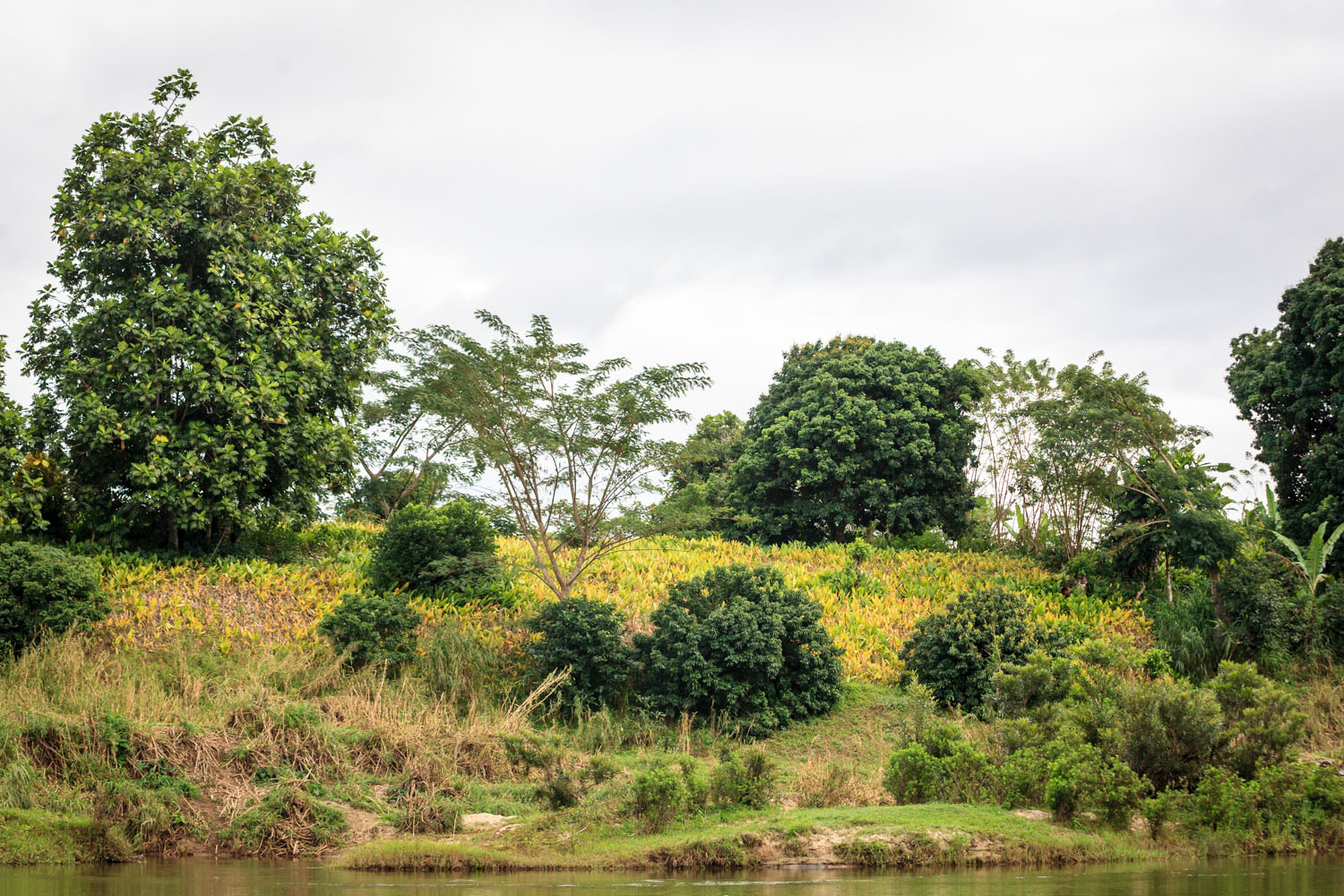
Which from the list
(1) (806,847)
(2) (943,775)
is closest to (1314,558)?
(2) (943,775)

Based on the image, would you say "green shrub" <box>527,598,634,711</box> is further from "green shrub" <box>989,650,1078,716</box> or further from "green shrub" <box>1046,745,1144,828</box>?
"green shrub" <box>1046,745,1144,828</box>

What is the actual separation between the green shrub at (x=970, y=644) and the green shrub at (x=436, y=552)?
24.1 ft

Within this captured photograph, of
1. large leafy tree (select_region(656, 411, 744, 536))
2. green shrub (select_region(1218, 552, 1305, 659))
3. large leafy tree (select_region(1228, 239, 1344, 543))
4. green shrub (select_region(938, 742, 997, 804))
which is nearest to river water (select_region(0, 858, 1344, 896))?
green shrub (select_region(938, 742, 997, 804))

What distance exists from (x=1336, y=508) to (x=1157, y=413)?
379 cm

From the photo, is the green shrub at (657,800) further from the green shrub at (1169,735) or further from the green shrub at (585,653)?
the green shrub at (1169,735)

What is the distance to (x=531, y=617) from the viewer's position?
17.3m

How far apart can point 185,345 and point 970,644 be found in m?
14.1

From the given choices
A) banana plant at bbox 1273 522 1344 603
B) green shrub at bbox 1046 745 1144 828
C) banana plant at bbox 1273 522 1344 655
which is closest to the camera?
green shrub at bbox 1046 745 1144 828

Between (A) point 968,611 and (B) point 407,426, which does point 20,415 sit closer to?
(B) point 407,426

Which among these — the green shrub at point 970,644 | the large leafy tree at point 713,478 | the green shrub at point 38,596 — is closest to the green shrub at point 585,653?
the green shrub at point 970,644

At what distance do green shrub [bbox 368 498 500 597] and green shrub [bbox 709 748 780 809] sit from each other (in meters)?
7.98

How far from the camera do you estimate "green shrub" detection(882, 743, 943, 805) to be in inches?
468

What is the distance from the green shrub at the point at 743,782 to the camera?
11812 mm

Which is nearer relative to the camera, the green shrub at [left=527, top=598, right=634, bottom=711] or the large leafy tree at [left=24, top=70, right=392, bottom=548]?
the green shrub at [left=527, top=598, right=634, bottom=711]
